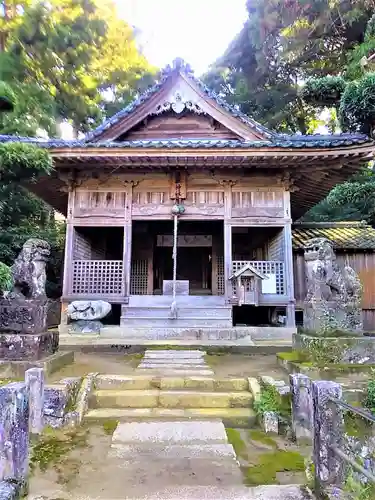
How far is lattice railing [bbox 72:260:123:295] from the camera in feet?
38.4

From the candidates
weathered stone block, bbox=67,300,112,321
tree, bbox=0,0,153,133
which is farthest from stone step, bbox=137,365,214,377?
tree, bbox=0,0,153,133

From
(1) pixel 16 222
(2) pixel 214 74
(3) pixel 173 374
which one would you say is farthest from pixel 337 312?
(2) pixel 214 74

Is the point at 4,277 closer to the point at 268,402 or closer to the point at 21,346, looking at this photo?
the point at 21,346

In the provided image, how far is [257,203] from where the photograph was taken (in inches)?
479

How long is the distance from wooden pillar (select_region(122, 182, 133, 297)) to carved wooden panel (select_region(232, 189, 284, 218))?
133 inches

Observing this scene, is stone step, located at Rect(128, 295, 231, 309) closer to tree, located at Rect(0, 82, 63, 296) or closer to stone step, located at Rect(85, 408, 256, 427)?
tree, located at Rect(0, 82, 63, 296)

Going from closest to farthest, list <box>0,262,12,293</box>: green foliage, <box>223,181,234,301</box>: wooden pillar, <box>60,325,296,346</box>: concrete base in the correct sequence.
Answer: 1. <box>0,262,12,293</box>: green foliage
2. <box>60,325,296,346</box>: concrete base
3. <box>223,181,234,301</box>: wooden pillar

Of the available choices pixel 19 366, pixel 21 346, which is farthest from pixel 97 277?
pixel 19 366

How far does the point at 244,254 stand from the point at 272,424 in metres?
12.6

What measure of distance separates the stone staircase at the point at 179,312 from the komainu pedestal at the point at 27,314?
14.3 feet

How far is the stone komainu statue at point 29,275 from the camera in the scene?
653 centimetres

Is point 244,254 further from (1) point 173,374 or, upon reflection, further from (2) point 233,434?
(2) point 233,434

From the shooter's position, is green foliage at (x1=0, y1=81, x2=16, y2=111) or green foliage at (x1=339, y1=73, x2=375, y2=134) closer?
green foliage at (x1=0, y1=81, x2=16, y2=111)

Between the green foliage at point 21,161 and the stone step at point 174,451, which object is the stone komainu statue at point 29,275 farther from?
the stone step at point 174,451
